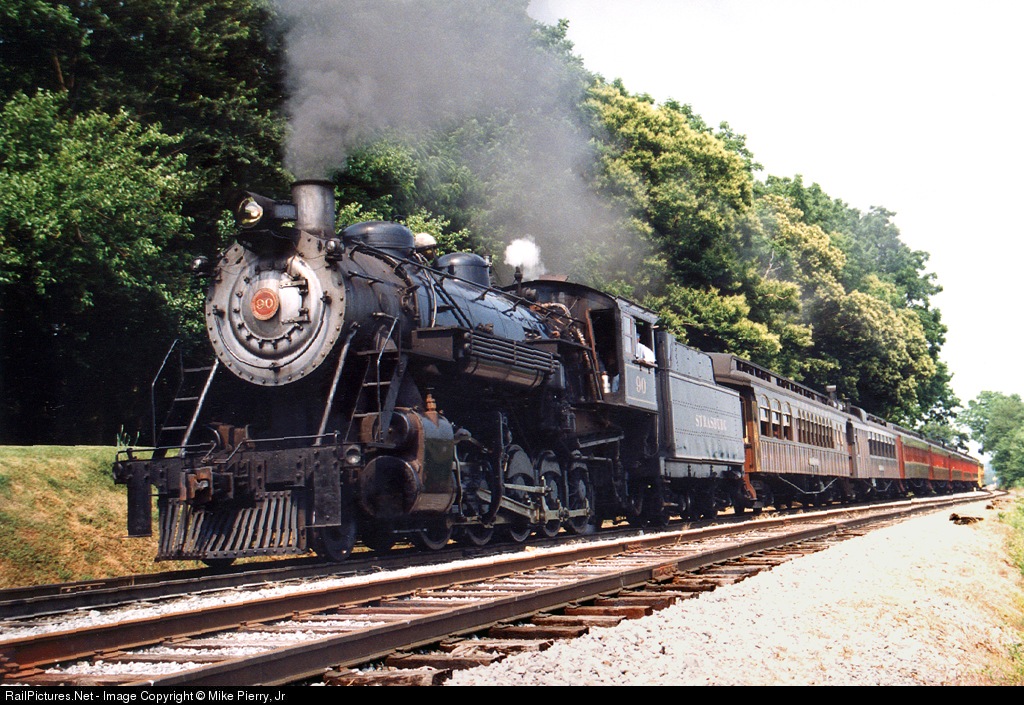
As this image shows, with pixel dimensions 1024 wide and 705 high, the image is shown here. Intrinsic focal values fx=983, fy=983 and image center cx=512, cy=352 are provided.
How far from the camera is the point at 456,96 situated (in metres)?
16.0

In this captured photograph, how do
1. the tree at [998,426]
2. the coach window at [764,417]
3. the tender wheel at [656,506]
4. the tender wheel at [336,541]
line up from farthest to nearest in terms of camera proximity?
the tree at [998,426], the coach window at [764,417], the tender wheel at [656,506], the tender wheel at [336,541]

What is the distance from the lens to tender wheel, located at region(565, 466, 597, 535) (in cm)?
1370

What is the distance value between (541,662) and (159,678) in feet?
5.91

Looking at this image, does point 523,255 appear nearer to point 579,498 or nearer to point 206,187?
point 206,187

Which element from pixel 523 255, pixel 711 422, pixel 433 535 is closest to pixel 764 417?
pixel 711 422

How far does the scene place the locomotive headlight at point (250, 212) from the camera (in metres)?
9.97

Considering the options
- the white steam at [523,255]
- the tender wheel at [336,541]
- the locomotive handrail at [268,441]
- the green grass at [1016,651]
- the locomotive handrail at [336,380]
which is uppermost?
the white steam at [523,255]

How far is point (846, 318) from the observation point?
44.8 meters

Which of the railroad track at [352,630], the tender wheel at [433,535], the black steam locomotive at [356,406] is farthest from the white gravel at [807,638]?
the tender wheel at [433,535]

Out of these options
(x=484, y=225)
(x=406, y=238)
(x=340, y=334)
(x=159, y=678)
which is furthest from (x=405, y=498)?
(x=484, y=225)

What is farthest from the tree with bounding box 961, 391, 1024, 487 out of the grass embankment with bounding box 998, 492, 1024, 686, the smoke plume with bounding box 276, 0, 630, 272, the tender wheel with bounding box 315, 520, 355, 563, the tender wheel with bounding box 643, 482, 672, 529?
the tender wheel with bounding box 315, 520, 355, 563

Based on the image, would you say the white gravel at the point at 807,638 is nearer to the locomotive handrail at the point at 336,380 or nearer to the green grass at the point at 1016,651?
the green grass at the point at 1016,651

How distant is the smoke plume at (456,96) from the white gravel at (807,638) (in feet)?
25.0

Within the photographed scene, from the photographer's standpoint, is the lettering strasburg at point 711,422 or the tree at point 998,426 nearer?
the lettering strasburg at point 711,422
